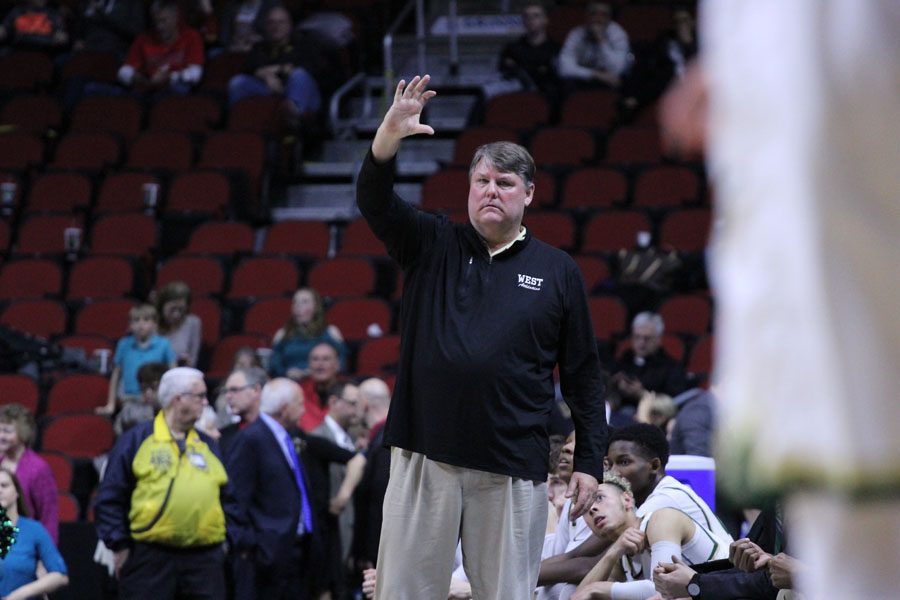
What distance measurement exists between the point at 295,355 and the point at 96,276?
2.64m

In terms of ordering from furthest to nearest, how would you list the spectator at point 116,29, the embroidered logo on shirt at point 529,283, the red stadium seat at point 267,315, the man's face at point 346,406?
1. the spectator at point 116,29
2. the red stadium seat at point 267,315
3. the man's face at point 346,406
4. the embroidered logo on shirt at point 529,283

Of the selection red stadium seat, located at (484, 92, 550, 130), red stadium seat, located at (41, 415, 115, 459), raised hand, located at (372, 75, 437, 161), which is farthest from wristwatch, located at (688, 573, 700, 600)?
red stadium seat, located at (484, 92, 550, 130)

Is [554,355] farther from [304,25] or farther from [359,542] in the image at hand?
[304,25]

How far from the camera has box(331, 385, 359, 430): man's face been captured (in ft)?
29.4

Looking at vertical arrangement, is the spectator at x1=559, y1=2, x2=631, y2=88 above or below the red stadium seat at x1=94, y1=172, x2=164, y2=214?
above

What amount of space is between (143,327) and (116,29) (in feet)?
21.0

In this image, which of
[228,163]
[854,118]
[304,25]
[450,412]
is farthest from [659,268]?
[854,118]

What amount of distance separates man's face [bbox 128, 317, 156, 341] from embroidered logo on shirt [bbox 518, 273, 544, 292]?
6482mm

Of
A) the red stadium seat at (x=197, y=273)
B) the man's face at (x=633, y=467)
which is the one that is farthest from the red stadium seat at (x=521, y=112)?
the man's face at (x=633, y=467)

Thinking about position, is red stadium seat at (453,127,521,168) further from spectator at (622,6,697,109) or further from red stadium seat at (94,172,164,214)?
red stadium seat at (94,172,164,214)

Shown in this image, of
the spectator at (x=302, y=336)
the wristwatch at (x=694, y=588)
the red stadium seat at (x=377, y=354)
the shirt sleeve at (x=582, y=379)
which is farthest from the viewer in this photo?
the red stadium seat at (x=377, y=354)

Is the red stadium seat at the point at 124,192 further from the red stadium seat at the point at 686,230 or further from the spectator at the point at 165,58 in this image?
the red stadium seat at the point at 686,230

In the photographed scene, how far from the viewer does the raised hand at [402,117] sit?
3678mm

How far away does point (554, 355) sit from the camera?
13.6 ft
